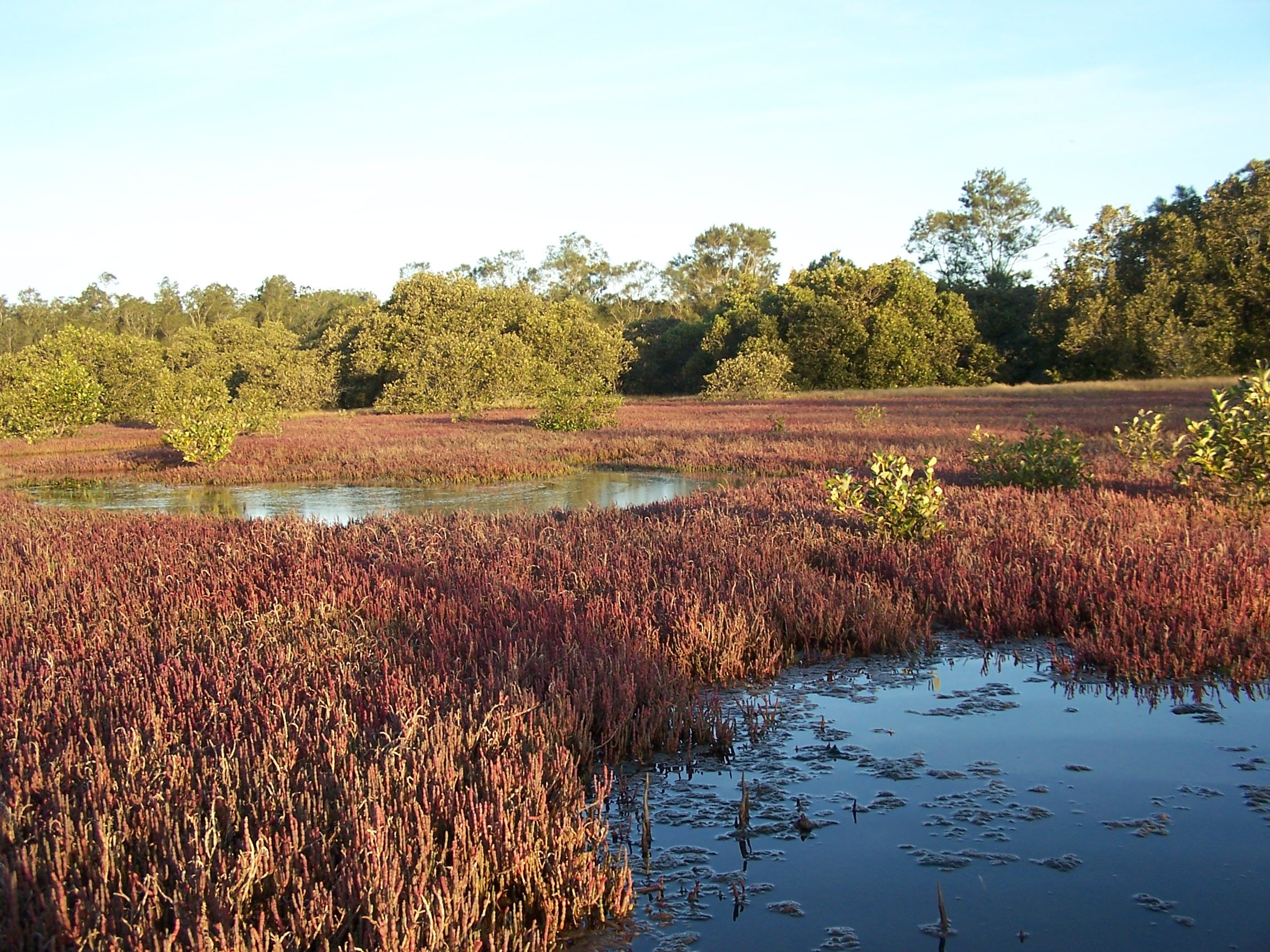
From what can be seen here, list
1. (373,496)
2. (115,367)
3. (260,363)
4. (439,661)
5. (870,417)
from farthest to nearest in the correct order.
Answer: (260,363), (115,367), (870,417), (373,496), (439,661)

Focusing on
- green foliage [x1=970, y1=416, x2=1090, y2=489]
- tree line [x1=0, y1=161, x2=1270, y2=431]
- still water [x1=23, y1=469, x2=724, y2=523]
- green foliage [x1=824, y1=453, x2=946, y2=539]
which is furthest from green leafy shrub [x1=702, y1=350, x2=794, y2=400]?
green foliage [x1=824, y1=453, x2=946, y2=539]

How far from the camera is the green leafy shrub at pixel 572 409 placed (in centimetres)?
2803

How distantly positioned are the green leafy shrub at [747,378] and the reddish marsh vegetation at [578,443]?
956cm

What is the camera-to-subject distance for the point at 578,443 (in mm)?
23984

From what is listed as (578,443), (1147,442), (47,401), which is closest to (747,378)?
(578,443)

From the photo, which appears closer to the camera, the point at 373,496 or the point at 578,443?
the point at 373,496

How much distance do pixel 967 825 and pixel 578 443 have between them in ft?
65.1

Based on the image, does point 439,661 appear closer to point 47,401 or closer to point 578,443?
point 578,443

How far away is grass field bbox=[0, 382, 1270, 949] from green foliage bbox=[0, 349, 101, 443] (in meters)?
13.6

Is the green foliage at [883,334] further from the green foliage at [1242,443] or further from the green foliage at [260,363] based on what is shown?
the green foliage at [1242,443]

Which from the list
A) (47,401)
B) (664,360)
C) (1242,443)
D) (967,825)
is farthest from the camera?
(664,360)

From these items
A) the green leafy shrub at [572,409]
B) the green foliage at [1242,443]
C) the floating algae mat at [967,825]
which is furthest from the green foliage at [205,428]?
the green foliage at [1242,443]

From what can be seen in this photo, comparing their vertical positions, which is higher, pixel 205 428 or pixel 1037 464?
pixel 205 428

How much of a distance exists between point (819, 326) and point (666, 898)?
4927 cm
